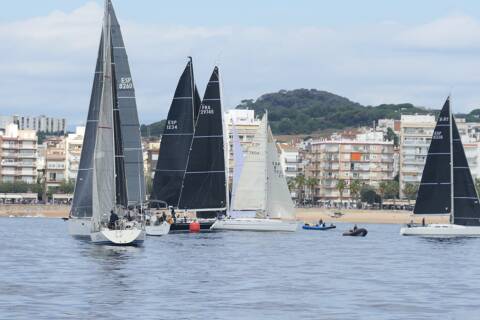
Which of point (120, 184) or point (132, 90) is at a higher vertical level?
point (132, 90)

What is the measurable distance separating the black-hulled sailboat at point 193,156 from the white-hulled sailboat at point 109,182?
18291mm

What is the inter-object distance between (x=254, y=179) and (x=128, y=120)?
1384 cm

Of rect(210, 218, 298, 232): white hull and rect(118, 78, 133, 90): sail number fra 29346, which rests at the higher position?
rect(118, 78, 133, 90): sail number fra 29346

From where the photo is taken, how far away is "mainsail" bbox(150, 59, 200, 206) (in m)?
101

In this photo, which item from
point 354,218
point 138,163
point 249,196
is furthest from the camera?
point 354,218

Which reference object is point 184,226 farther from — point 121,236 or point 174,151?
point 121,236

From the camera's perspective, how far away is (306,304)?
160 feet

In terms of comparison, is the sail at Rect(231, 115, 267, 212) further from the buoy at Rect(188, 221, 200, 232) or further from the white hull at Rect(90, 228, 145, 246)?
the white hull at Rect(90, 228, 145, 246)

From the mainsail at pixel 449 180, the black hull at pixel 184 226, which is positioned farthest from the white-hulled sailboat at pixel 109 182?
the mainsail at pixel 449 180

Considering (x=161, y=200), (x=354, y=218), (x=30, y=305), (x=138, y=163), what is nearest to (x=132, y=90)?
(x=138, y=163)

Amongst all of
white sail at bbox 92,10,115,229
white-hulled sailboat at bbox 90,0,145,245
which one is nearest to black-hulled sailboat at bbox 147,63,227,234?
white-hulled sailboat at bbox 90,0,145,245

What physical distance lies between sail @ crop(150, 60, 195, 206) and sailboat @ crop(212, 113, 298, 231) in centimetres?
414

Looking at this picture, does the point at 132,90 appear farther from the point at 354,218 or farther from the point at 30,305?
the point at 354,218

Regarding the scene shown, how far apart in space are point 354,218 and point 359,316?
153 meters
